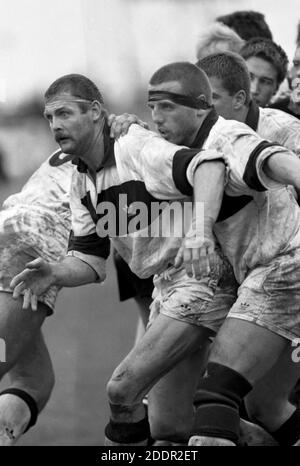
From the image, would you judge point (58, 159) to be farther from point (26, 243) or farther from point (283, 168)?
point (283, 168)

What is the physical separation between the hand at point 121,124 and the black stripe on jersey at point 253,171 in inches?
25.7

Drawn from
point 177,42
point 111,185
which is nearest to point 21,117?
point 177,42

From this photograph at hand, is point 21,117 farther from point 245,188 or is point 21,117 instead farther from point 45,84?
point 245,188

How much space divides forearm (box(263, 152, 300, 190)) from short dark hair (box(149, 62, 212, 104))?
563mm

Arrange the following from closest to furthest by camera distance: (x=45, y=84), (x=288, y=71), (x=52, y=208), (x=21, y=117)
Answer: (x=52, y=208), (x=288, y=71), (x=45, y=84), (x=21, y=117)

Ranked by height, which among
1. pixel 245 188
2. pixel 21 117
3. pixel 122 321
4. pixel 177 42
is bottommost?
pixel 122 321

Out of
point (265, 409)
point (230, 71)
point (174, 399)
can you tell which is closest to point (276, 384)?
point (265, 409)

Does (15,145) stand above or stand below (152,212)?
below

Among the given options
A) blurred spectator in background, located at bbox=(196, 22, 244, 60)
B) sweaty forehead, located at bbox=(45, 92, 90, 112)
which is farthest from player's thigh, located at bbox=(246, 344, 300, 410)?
blurred spectator in background, located at bbox=(196, 22, 244, 60)

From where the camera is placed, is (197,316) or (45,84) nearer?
(197,316)

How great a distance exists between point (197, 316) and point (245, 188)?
2.00 ft

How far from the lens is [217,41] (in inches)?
274

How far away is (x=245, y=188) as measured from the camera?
4762 millimetres

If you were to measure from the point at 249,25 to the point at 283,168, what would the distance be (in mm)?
3338
